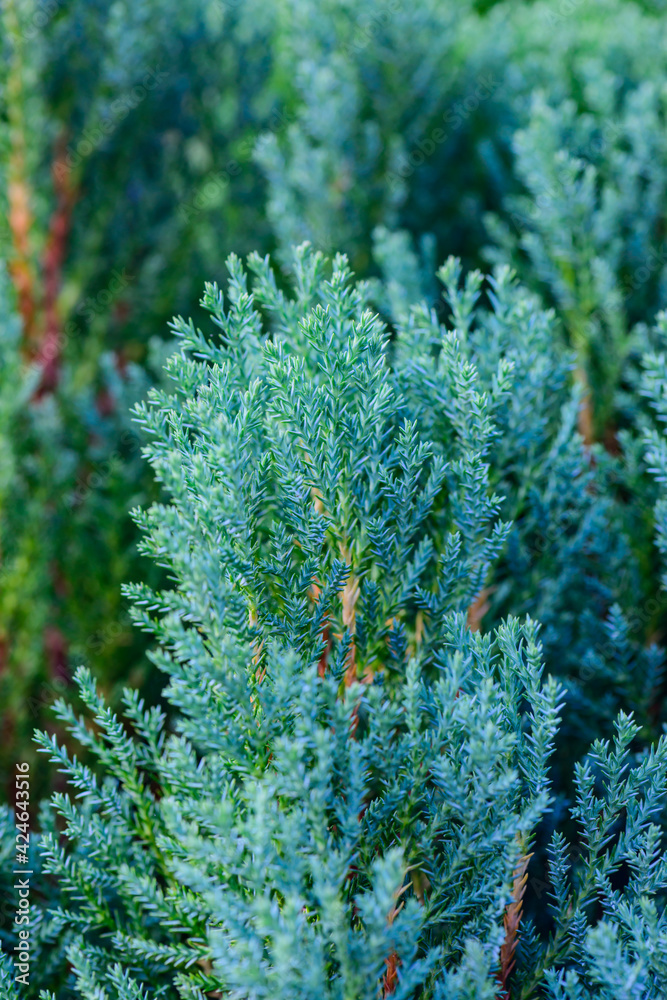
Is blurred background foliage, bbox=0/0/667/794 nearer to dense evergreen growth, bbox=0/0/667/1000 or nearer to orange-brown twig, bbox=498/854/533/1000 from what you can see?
dense evergreen growth, bbox=0/0/667/1000

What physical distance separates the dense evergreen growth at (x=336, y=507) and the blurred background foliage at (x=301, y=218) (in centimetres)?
2

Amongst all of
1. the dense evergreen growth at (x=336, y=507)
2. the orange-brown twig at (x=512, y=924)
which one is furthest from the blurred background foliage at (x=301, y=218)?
the orange-brown twig at (x=512, y=924)

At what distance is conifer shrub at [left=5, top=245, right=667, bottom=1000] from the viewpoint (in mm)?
1169

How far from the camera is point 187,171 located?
12.5 ft

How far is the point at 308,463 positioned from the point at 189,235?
9.11 feet

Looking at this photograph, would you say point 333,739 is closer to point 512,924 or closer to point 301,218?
point 512,924

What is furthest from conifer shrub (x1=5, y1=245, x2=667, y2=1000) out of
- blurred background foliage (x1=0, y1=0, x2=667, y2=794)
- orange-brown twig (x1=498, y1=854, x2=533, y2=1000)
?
blurred background foliage (x1=0, y1=0, x2=667, y2=794)

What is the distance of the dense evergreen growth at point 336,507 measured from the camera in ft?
4.17

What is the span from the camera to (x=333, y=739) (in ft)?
4.13

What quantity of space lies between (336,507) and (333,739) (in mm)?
454

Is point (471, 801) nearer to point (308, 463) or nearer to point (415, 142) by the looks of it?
point (308, 463)

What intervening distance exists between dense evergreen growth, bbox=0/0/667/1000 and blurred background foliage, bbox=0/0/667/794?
19 millimetres

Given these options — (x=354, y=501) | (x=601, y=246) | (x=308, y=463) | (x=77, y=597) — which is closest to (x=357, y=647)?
(x=354, y=501)

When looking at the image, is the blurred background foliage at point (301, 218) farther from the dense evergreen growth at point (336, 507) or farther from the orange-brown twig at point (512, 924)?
the orange-brown twig at point (512, 924)
